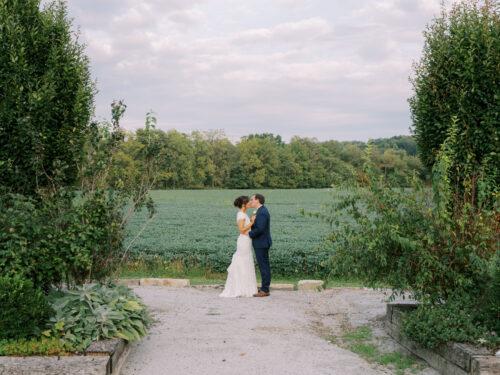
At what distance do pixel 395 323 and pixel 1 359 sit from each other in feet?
19.6

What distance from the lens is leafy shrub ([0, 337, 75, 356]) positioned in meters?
7.65

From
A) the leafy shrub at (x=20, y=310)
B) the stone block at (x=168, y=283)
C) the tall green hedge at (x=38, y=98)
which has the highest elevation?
the tall green hedge at (x=38, y=98)

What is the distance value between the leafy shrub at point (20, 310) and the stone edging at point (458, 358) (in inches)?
202

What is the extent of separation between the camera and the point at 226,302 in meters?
14.0

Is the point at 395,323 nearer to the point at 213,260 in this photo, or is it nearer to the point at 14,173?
the point at 14,173

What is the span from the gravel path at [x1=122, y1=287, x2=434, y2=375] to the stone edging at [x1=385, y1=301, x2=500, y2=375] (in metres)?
0.31

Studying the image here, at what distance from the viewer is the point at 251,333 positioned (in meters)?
10.5

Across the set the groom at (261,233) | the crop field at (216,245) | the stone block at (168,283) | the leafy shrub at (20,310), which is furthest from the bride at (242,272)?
the leafy shrub at (20,310)

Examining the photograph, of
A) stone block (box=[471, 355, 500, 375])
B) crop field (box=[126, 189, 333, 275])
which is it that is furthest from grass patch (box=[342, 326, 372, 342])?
stone block (box=[471, 355, 500, 375])

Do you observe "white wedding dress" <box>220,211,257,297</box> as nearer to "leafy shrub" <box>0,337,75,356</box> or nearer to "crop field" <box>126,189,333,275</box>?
"crop field" <box>126,189,333,275</box>

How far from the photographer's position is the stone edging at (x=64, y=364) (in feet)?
23.9

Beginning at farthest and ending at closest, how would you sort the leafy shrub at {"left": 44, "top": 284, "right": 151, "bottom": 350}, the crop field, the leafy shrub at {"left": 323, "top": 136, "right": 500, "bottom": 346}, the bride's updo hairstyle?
the crop field < the bride's updo hairstyle < the leafy shrub at {"left": 323, "top": 136, "right": 500, "bottom": 346} < the leafy shrub at {"left": 44, "top": 284, "right": 151, "bottom": 350}

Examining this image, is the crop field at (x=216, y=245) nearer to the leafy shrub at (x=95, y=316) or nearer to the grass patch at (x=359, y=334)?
the grass patch at (x=359, y=334)

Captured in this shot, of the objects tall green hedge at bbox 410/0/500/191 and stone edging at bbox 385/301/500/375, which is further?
tall green hedge at bbox 410/0/500/191
